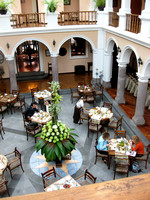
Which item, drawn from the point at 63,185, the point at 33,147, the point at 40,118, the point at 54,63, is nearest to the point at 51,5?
the point at 54,63

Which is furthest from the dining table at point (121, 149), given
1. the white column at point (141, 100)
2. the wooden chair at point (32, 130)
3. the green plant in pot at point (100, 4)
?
the green plant in pot at point (100, 4)

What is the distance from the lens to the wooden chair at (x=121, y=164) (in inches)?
274

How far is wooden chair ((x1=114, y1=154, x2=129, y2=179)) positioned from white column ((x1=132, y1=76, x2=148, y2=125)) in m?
3.06

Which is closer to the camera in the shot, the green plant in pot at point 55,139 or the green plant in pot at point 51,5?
the green plant in pot at point 55,139

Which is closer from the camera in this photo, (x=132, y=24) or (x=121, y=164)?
(x=121, y=164)

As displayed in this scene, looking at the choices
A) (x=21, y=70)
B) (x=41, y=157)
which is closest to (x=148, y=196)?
(x=41, y=157)

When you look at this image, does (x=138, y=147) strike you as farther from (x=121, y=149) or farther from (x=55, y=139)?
(x=55, y=139)

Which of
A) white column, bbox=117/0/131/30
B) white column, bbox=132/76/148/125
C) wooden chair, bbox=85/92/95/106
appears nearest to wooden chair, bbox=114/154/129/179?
white column, bbox=132/76/148/125

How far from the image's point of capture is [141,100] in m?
9.51

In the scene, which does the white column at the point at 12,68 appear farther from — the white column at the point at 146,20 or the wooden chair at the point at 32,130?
the white column at the point at 146,20

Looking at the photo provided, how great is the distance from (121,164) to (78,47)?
11.6m

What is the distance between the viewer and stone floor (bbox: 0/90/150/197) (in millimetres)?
7086

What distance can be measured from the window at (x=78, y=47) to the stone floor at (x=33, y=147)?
5430 millimetres

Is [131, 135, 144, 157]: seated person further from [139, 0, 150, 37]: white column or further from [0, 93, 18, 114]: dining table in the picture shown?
[0, 93, 18, 114]: dining table
